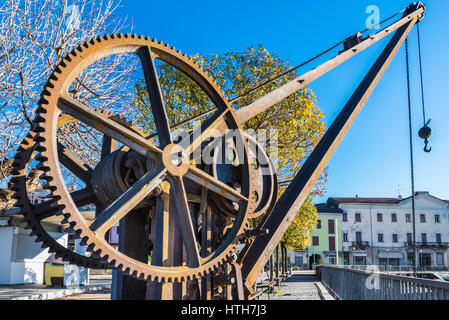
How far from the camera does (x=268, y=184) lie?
4930 mm

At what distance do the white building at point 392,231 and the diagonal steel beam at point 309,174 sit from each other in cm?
5578

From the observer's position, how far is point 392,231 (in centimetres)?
6031

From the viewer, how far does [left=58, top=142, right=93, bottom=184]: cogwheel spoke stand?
450cm

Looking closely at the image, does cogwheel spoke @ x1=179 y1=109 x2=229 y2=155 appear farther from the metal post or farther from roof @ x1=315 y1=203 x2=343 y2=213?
roof @ x1=315 y1=203 x2=343 y2=213

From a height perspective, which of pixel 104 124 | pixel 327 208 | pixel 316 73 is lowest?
pixel 104 124

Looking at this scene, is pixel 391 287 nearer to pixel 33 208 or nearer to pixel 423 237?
pixel 33 208

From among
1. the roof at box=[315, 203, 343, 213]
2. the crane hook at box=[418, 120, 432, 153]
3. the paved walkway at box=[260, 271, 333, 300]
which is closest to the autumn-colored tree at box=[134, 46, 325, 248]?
the paved walkway at box=[260, 271, 333, 300]

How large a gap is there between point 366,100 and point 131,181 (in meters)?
3.94

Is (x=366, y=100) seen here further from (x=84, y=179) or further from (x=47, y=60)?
(x=47, y=60)

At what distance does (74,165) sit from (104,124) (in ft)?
3.99

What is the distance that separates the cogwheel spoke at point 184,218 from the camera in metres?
3.77

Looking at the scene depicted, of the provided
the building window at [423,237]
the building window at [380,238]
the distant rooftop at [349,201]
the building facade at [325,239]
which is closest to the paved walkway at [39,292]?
the building facade at [325,239]

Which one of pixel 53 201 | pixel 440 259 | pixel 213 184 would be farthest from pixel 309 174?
pixel 440 259
